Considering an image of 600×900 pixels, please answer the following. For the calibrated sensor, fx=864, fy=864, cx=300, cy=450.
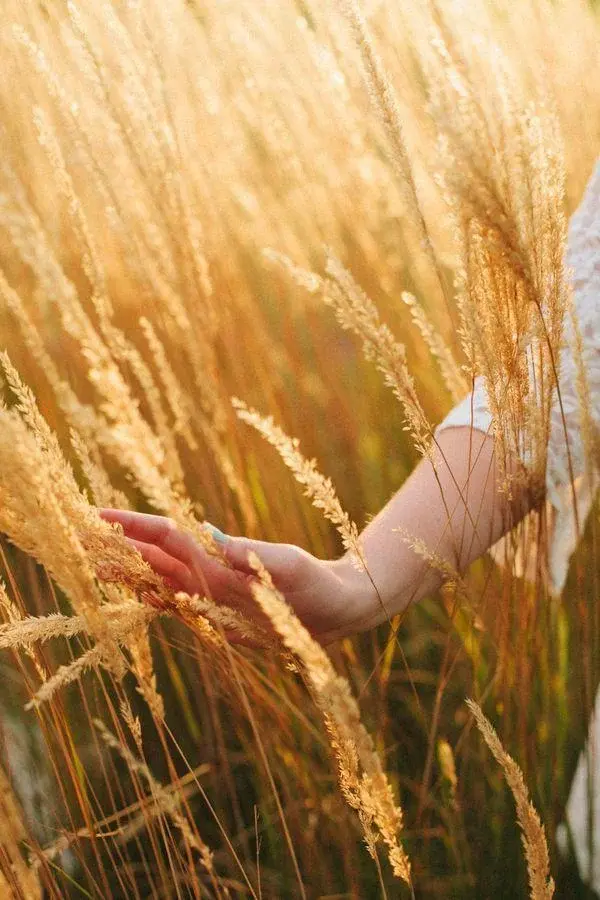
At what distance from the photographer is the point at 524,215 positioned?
692mm

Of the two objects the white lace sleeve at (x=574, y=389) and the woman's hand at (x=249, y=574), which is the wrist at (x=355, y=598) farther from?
the white lace sleeve at (x=574, y=389)

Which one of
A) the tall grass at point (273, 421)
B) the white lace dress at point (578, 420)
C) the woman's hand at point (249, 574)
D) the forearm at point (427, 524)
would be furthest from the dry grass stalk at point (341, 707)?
the white lace dress at point (578, 420)

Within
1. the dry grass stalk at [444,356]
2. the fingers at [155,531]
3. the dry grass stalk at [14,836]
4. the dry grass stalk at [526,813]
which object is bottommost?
the dry grass stalk at [526,813]

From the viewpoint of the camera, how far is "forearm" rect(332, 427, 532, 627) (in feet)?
3.11

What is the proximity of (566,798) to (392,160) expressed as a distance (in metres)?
0.89

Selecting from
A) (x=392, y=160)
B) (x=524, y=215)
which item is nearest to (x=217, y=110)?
(x=392, y=160)

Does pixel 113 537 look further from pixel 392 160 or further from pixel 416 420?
pixel 392 160

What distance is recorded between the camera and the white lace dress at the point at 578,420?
3.27 feet

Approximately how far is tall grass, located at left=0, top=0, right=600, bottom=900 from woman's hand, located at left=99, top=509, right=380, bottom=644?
5 centimetres

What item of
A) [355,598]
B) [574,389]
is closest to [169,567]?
[355,598]

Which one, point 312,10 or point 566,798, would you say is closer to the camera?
point 566,798

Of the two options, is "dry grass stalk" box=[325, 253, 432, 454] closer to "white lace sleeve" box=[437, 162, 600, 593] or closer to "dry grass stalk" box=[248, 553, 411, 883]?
"dry grass stalk" box=[248, 553, 411, 883]

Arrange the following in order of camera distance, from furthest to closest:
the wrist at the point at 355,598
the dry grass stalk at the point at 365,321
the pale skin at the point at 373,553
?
1. the wrist at the point at 355,598
2. the pale skin at the point at 373,553
3. the dry grass stalk at the point at 365,321

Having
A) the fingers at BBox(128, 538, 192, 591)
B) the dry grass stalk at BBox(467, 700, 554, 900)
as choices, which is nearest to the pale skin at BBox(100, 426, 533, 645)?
the fingers at BBox(128, 538, 192, 591)
